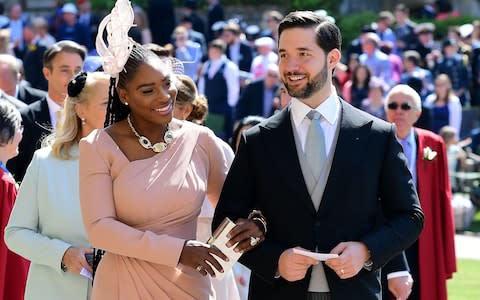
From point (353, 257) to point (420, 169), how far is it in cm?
408

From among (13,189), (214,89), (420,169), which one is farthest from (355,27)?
(13,189)

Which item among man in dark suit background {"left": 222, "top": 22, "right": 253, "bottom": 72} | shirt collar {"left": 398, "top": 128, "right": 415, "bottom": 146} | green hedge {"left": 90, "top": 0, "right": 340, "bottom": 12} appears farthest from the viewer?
green hedge {"left": 90, "top": 0, "right": 340, "bottom": 12}

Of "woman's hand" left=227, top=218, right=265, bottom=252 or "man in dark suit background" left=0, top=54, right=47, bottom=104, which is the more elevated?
"man in dark suit background" left=0, top=54, right=47, bottom=104

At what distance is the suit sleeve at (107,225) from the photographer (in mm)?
4750

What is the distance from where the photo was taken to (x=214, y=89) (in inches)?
806

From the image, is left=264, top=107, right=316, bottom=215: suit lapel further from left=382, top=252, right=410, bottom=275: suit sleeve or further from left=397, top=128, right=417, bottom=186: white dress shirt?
left=397, top=128, right=417, bottom=186: white dress shirt

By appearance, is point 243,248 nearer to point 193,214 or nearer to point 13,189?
point 193,214

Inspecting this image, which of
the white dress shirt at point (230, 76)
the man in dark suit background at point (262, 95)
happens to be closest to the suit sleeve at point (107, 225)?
the man in dark suit background at point (262, 95)

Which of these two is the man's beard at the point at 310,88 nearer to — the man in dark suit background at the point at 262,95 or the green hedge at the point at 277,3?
the man in dark suit background at the point at 262,95

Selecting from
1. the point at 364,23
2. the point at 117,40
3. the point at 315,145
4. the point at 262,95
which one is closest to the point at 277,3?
the point at 364,23

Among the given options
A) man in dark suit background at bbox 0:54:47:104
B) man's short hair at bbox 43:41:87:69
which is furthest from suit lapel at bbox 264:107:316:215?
man in dark suit background at bbox 0:54:47:104

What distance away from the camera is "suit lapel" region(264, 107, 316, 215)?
15.9 feet

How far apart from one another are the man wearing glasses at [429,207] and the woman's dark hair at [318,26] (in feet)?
12.4

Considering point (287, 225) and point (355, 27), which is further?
point (355, 27)
